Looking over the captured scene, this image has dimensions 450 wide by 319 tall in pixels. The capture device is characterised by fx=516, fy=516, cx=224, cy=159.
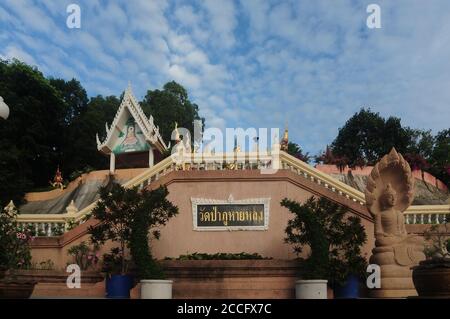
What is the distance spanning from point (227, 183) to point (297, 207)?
3.05m

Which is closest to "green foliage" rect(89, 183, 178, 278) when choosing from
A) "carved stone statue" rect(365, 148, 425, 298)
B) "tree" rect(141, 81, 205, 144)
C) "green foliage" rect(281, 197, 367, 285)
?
"green foliage" rect(281, 197, 367, 285)

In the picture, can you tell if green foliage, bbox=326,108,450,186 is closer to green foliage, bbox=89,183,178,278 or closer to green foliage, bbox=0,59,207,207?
green foliage, bbox=0,59,207,207

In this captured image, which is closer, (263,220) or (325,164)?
(263,220)

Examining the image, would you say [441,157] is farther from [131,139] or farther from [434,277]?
[434,277]

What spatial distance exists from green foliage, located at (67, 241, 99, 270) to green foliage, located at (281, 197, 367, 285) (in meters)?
4.47

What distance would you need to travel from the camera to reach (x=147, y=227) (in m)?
9.84

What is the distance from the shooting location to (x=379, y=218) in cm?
1043

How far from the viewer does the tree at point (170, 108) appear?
3919 centimetres

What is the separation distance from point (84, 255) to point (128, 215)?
231 centimetres

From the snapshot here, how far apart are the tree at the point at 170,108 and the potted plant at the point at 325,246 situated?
92.0 feet

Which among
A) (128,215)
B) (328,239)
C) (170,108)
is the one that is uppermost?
(170,108)

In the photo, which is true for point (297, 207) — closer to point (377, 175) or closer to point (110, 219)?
point (377, 175)

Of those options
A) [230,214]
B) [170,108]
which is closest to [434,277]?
[230,214]
